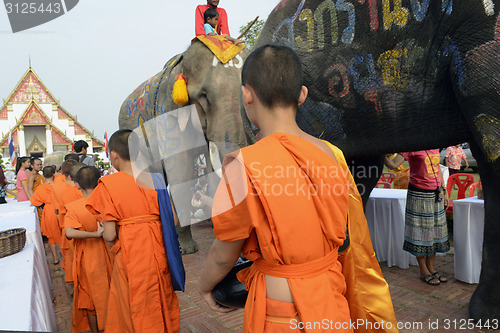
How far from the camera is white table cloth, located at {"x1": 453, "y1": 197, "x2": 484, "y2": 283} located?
3230 mm

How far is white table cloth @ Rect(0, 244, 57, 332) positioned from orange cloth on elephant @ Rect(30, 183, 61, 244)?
8.53 feet

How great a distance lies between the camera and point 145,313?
7.43 ft

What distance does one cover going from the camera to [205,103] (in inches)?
162

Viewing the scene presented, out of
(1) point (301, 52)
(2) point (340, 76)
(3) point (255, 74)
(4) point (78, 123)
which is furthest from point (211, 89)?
(4) point (78, 123)

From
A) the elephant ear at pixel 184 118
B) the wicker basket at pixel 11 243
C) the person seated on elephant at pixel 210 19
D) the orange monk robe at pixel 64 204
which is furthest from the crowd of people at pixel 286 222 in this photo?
the person seated on elephant at pixel 210 19

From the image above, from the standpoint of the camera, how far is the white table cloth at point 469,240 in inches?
127

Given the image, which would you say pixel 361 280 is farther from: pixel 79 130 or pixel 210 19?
pixel 79 130

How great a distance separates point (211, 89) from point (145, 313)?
2.54 metres

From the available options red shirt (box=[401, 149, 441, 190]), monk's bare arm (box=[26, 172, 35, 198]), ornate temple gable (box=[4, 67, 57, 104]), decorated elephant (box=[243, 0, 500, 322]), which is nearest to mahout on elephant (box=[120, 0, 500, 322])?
decorated elephant (box=[243, 0, 500, 322])

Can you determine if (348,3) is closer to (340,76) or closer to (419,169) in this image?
(340,76)

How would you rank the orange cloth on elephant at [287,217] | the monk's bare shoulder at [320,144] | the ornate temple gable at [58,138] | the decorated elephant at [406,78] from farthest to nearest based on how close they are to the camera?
the ornate temple gable at [58,138] < the decorated elephant at [406,78] < the monk's bare shoulder at [320,144] < the orange cloth on elephant at [287,217]

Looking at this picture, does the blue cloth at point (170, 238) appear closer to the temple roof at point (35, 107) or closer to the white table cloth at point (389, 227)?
the white table cloth at point (389, 227)

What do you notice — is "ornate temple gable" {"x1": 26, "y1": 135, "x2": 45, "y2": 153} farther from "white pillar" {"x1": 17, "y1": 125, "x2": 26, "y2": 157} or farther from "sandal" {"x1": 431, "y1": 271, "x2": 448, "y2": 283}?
"sandal" {"x1": 431, "y1": 271, "x2": 448, "y2": 283}

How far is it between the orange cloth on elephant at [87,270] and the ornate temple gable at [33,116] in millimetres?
30126
